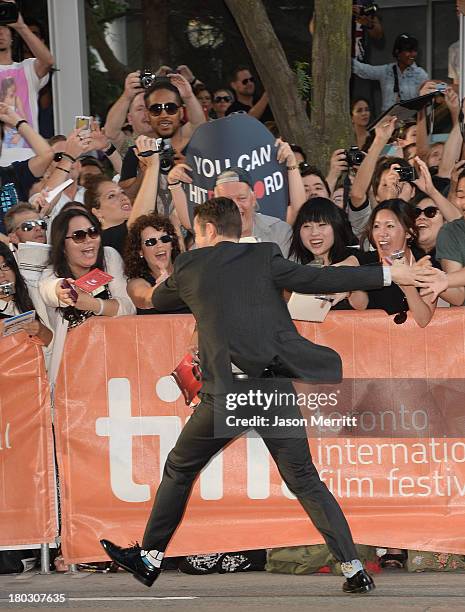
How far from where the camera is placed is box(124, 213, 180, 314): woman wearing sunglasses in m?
7.24

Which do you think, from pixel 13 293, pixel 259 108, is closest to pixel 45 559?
pixel 13 293

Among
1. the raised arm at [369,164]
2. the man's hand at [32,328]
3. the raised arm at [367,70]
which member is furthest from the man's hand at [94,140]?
the raised arm at [367,70]

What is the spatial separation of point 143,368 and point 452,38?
7.75m

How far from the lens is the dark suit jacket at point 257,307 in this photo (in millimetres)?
5957

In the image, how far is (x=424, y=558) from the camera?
6750mm

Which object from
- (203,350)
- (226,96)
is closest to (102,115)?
(226,96)

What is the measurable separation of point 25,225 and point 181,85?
1.87 m

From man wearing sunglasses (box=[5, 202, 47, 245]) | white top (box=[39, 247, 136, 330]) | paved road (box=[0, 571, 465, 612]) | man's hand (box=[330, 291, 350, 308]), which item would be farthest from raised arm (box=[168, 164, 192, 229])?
paved road (box=[0, 571, 465, 612])

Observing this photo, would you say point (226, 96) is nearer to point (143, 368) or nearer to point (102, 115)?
point (102, 115)

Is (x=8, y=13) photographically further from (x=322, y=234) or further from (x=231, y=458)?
(x=231, y=458)

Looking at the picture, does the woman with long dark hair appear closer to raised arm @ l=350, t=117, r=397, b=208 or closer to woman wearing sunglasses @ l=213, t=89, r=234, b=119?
raised arm @ l=350, t=117, r=397, b=208

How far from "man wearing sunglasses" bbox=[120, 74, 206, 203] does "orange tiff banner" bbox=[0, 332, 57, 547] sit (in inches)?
73.2

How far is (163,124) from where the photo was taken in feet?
28.1

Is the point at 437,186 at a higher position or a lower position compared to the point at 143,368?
higher
